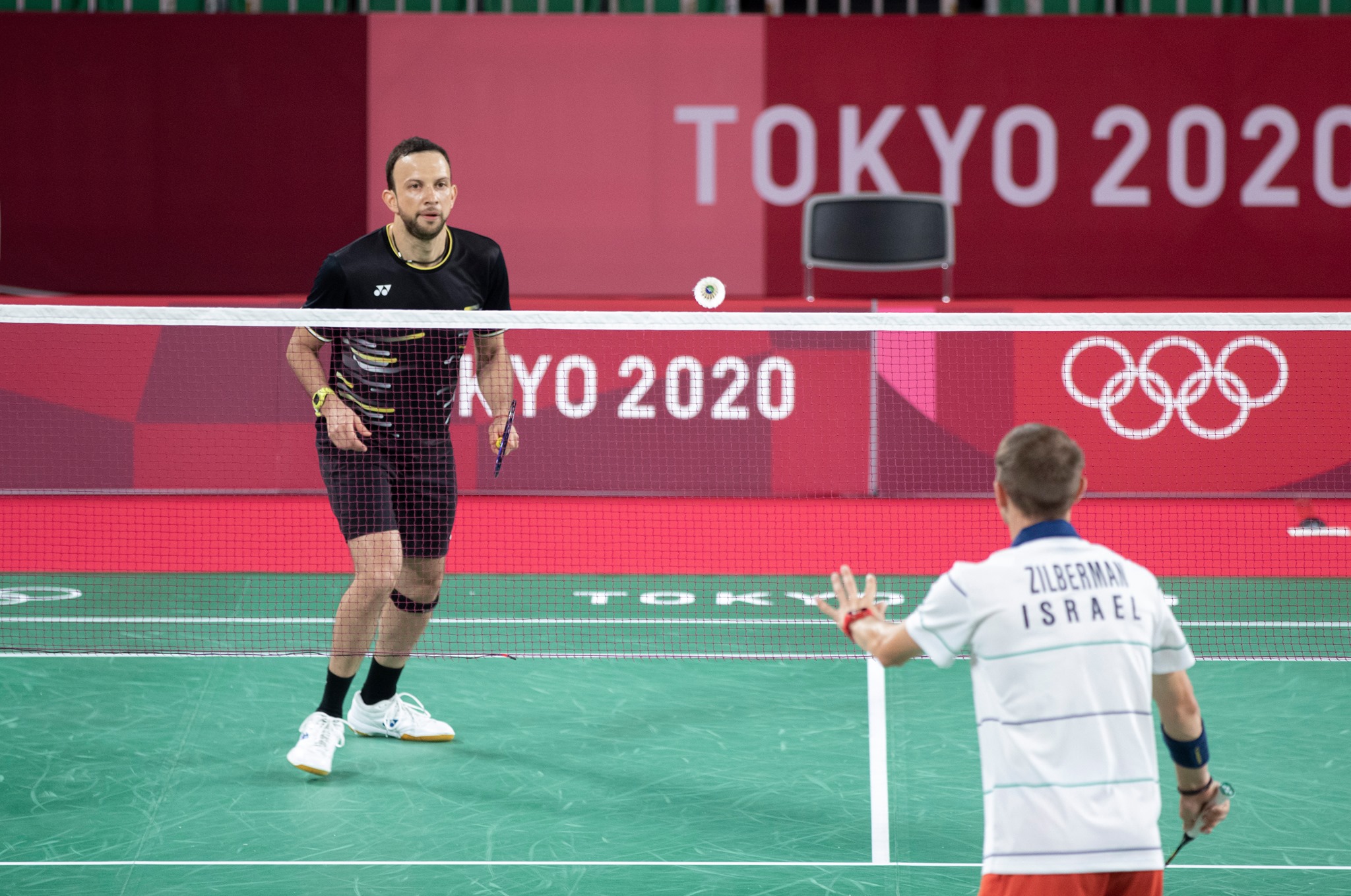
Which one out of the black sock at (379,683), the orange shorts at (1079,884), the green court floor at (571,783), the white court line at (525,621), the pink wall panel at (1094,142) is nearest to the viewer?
the orange shorts at (1079,884)

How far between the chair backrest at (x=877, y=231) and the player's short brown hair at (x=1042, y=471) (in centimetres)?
782

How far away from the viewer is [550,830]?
4.41 meters

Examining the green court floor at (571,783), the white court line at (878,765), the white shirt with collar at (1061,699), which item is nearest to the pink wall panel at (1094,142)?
the green court floor at (571,783)

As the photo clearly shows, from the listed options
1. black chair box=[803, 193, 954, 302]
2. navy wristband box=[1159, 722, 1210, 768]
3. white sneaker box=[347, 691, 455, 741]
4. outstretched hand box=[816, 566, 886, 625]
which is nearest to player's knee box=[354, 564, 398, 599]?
white sneaker box=[347, 691, 455, 741]

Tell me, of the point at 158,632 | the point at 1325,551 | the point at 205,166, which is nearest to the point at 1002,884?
the point at 158,632

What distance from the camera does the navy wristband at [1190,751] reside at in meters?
2.69

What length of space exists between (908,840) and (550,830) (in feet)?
3.50

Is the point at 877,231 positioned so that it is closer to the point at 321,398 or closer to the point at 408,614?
the point at 408,614

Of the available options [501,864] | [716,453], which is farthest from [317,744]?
[716,453]

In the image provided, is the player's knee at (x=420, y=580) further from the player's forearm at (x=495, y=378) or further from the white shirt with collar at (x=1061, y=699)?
the white shirt with collar at (x=1061, y=699)

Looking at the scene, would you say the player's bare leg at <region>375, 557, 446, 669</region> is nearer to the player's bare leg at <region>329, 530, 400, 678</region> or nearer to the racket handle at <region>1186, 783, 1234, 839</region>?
the player's bare leg at <region>329, 530, 400, 678</region>

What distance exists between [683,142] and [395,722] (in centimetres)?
730

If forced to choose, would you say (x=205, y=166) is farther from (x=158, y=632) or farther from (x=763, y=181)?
(x=158, y=632)

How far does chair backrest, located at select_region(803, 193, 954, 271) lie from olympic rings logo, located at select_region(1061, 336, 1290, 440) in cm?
161
